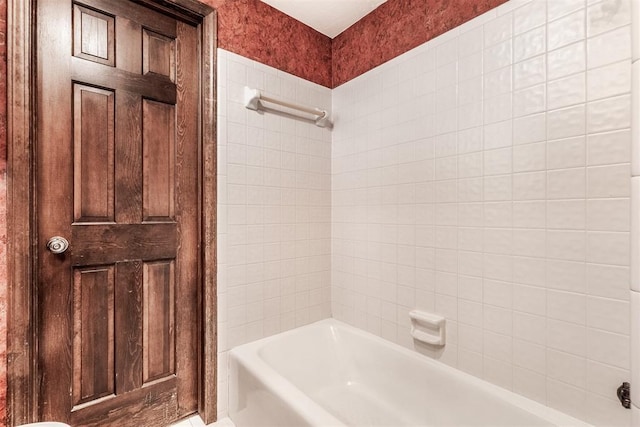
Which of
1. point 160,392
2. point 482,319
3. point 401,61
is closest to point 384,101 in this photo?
point 401,61

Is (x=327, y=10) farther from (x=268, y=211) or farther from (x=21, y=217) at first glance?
(x=21, y=217)

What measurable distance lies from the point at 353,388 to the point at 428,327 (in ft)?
2.00

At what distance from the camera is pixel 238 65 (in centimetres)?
171

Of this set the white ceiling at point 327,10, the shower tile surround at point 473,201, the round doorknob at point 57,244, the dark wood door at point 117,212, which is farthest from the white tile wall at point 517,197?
the round doorknob at point 57,244

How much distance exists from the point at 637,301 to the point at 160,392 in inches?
73.0

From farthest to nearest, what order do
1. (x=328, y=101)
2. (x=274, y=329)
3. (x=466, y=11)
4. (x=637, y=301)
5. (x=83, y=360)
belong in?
(x=328, y=101)
(x=274, y=329)
(x=466, y=11)
(x=83, y=360)
(x=637, y=301)

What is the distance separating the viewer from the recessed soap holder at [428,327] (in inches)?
59.2

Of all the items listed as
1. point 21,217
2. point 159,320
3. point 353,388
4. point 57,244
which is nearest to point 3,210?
point 21,217

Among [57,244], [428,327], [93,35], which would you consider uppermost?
[93,35]

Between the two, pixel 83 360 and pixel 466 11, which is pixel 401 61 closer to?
pixel 466 11

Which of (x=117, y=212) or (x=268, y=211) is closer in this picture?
(x=117, y=212)

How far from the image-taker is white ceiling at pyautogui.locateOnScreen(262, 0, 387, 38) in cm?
180

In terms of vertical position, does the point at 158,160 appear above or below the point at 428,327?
above

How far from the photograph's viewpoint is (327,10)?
187 centimetres
